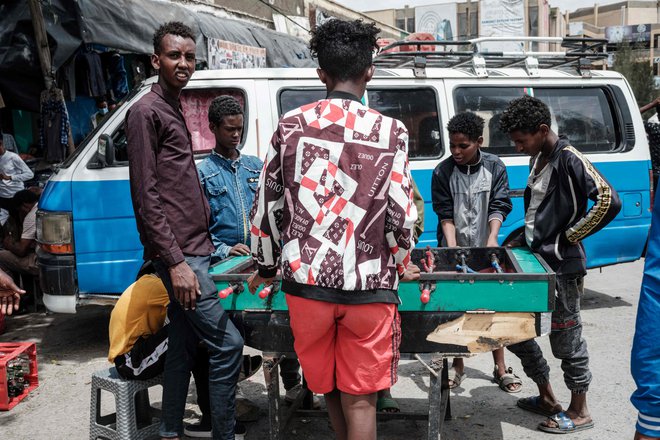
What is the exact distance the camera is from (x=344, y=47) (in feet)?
8.25

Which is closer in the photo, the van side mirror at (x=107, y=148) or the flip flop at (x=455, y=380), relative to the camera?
the flip flop at (x=455, y=380)

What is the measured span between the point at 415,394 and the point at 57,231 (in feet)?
10.3

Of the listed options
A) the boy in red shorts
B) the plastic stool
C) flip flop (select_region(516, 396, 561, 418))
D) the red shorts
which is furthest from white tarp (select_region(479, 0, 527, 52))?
the red shorts

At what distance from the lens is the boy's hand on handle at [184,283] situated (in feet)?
10.2

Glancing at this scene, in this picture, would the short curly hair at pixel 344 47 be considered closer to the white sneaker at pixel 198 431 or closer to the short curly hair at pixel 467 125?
the short curly hair at pixel 467 125

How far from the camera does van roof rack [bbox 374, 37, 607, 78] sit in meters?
6.11

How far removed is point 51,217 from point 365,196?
12.2ft

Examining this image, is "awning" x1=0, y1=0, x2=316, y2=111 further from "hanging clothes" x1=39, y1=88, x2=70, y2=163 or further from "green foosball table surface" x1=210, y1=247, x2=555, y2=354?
"green foosball table surface" x1=210, y1=247, x2=555, y2=354

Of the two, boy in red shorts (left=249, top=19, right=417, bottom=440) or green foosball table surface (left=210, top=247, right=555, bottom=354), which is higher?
boy in red shorts (left=249, top=19, right=417, bottom=440)

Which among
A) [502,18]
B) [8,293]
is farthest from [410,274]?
[502,18]

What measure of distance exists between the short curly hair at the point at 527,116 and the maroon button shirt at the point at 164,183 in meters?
1.86

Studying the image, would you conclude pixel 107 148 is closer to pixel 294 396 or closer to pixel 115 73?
pixel 294 396

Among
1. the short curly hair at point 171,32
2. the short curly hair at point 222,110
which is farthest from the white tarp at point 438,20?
the short curly hair at point 171,32

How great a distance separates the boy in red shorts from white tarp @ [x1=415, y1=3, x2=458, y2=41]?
34.1m
